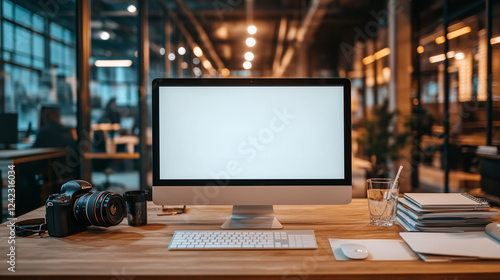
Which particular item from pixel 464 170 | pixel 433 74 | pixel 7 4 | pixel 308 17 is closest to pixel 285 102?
pixel 7 4

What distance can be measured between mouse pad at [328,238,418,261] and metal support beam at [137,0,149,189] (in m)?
3.73

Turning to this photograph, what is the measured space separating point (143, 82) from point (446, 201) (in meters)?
3.80

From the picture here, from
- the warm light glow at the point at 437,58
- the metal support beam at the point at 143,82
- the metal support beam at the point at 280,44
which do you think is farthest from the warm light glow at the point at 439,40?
the metal support beam at the point at 143,82

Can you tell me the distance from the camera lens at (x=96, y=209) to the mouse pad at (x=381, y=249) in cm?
74

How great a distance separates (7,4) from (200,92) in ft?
6.52

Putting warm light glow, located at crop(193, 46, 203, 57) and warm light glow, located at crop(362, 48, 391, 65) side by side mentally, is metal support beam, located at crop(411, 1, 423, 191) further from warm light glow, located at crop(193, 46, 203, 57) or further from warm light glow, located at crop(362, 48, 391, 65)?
warm light glow, located at crop(193, 46, 203, 57)

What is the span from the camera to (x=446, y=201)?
124 cm

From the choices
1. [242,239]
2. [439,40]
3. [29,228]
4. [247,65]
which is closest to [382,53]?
[439,40]

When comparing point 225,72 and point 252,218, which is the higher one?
point 225,72

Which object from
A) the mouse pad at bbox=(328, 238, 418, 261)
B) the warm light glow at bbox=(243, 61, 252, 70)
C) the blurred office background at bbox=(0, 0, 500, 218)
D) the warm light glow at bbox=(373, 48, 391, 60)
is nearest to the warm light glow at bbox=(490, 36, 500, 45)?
the blurred office background at bbox=(0, 0, 500, 218)

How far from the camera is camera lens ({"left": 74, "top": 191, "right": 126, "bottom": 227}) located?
1.17 m

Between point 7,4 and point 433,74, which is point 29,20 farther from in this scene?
point 433,74

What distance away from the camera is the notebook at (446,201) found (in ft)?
3.89

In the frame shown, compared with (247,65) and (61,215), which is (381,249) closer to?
(61,215)
